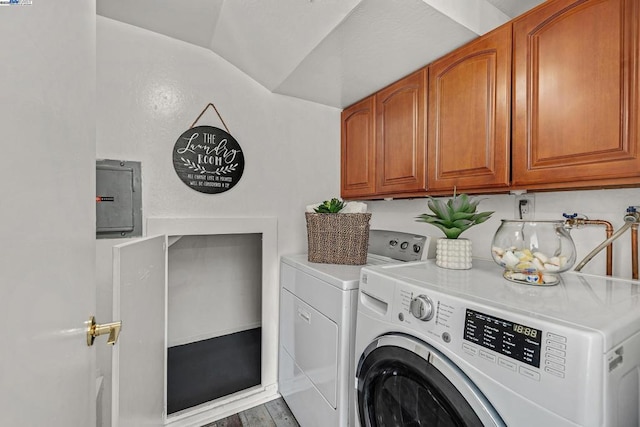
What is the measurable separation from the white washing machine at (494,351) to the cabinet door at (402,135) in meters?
0.71

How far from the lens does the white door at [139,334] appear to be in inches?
32.4

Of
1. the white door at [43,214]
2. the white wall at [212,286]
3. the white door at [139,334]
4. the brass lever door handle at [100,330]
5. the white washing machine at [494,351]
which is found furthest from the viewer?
the white wall at [212,286]

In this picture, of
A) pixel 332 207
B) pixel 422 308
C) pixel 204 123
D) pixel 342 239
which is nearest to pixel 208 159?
pixel 204 123

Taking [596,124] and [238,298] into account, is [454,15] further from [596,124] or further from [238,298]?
[238,298]

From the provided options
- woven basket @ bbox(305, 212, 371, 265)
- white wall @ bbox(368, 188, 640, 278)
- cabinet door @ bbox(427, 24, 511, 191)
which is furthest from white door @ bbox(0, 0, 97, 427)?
white wall @ bbox(368, 188, 640, 278)

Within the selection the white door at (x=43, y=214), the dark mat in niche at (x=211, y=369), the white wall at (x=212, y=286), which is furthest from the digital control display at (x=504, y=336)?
the white wall at (x=212, y=286)

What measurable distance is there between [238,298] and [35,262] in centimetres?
228

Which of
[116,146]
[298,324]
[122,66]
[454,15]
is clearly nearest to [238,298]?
[298,324]

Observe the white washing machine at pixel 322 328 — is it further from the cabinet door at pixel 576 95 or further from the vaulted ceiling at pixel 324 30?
the vaulted ceiling at pixel 324 30

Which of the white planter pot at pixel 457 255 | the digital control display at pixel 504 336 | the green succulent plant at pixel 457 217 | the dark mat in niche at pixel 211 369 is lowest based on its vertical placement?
the dark mat in niche at pixel 211 369

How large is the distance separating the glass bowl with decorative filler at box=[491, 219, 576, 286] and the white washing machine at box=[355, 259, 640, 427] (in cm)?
6

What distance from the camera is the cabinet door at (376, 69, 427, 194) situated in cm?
157

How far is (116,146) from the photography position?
148 centimetres

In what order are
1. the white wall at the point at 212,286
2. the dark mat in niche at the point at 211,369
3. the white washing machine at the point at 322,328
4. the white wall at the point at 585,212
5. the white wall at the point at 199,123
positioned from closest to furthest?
the white wall at the point at 585,212
the white washing machine at the point at 322,328
the white wall at the point at 199,123
the dark mat in niche at the point at 211,369
the white wall at the point at 212,286
